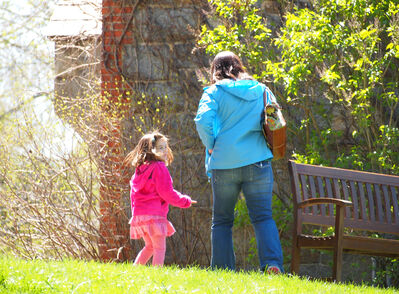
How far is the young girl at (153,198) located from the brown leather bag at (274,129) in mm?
968

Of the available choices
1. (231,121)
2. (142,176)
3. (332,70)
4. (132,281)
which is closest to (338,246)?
(231,121)

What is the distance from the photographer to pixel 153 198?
224 inches

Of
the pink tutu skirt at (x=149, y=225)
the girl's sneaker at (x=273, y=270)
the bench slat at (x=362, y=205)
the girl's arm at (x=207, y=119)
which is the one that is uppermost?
the girl's arm at (x=207, y=119)

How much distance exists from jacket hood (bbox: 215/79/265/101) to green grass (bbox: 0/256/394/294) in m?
1.32

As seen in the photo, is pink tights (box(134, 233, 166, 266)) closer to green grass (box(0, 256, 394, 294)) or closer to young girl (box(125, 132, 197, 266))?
young girl (box(125, 132, 197, 266))

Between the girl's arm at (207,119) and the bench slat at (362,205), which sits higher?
the girl's arm at (207,119)

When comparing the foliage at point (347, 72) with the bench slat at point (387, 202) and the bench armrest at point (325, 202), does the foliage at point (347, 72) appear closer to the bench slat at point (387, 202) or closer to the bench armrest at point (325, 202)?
the bench slat at point (387, 202)

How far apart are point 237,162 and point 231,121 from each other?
32 cm

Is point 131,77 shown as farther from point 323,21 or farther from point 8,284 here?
point 8,284

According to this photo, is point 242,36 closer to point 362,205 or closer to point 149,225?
point 362,205

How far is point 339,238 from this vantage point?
5.16 metres

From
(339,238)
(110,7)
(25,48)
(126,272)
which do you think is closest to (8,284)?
(126,272)

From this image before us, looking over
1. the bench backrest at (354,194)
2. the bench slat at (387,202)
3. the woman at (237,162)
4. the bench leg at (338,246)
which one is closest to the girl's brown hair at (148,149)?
the woman at (237,162)

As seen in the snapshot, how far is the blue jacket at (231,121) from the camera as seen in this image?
5031mm
